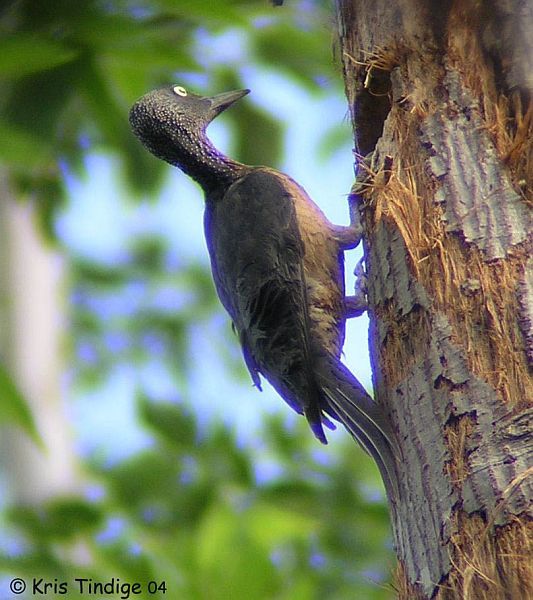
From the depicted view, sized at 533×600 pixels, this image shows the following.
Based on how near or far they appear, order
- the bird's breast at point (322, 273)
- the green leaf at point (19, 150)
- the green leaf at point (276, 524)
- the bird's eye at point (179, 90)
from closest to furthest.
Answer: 1. the green leaf at point (19, 150)
2. the bird's breast at point (322, 273)
3. the green leaf at point (276, 524)
4. the bird's eye at point (179, 90)

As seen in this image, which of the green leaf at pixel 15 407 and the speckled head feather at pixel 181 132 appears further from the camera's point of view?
the speckled head feather at pixel 181 132

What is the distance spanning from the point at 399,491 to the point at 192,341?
8.12 meters

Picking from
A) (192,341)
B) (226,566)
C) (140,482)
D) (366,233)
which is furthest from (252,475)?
(192,341)

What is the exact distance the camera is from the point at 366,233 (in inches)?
138

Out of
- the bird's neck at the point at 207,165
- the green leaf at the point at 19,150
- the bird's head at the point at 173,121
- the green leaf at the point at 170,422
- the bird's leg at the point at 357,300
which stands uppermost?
the bird's head at the point at 173,121

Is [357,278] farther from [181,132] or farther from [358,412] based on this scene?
[181,132]

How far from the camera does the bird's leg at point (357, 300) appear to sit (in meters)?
4.29

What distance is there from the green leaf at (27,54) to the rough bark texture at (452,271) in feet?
3.65

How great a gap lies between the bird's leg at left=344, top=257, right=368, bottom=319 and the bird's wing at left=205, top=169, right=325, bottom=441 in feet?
0.80

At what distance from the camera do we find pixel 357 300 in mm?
4320

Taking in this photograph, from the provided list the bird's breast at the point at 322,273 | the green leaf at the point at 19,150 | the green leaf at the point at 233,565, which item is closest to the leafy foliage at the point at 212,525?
the green leaf at the point at 233,565

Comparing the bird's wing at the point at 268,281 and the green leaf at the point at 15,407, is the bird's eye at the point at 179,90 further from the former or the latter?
the green leaf at the point at 15,407

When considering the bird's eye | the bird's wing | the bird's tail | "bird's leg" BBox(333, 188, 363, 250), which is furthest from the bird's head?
the bird's tail

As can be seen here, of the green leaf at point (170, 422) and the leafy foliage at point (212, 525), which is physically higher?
the green leaf at point (170, 422)
